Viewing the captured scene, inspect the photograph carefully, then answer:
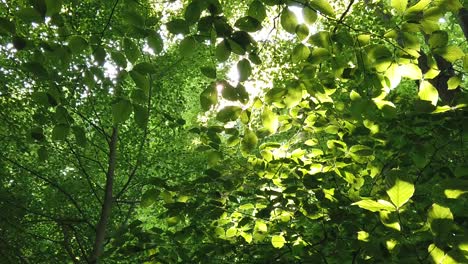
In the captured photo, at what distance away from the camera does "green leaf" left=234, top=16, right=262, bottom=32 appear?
63.1 inches

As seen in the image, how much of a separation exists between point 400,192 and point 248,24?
901 mm

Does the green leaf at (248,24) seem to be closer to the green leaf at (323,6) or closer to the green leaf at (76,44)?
the green leaf at (323,6)

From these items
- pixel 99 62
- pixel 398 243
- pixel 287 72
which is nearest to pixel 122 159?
pixel 287 72

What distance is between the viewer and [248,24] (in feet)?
5.27

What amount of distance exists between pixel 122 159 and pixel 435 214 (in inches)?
246

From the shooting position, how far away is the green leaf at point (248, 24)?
160 cm

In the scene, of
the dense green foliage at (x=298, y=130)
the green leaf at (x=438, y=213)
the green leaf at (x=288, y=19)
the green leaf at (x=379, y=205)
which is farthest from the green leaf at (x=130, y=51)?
the green leaf at (x=438, y=213)

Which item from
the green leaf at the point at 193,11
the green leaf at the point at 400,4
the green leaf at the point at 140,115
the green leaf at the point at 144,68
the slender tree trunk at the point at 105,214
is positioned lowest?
the green leaf at the point at 140,115

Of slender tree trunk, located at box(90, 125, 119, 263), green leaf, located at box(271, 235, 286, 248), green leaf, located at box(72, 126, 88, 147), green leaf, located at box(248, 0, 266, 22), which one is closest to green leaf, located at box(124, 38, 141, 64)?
green leaf, located at box(72, 126, 88, 147)

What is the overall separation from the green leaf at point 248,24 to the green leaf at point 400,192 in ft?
2.76

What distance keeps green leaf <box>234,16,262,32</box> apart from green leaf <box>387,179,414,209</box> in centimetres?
84

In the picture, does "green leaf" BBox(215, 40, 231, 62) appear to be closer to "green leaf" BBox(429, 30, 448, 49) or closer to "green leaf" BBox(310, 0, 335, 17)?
"green leaf" BBox(310, 0, 335, 17)

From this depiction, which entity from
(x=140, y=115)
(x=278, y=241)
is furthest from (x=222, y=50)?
(x=278, y=241)

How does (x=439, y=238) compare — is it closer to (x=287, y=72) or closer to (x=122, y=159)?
(x=122, y=159)
